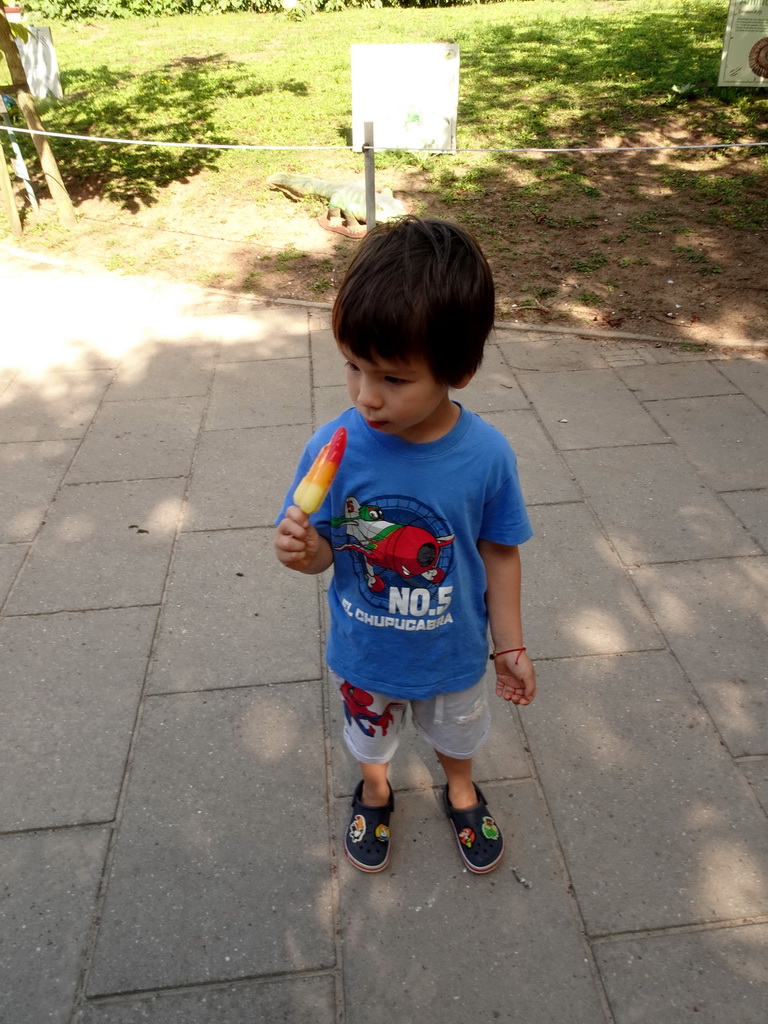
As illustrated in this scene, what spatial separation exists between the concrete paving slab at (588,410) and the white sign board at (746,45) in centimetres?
445

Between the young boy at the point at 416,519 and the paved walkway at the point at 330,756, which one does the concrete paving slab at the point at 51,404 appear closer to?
the paved walkway at the point at 330,756

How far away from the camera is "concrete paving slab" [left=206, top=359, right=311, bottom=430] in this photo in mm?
4387

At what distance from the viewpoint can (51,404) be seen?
15.2 ft

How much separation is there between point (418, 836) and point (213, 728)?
75 centimetres

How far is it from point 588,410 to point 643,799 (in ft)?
8.22

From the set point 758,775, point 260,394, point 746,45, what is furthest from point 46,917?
point 746,45

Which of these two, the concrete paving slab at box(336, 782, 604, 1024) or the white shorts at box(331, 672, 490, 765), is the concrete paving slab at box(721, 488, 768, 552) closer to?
the concrete paving slab at box(336, 782, 604, 1024)

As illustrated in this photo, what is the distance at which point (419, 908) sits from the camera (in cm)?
210

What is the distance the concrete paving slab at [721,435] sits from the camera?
379 cm

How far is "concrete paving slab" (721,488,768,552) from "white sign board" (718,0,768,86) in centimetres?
555

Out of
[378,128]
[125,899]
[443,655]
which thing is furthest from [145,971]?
[378,128]

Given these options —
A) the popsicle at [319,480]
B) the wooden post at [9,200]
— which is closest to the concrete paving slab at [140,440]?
the popsicle at [319,480]

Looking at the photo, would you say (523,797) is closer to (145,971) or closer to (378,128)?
(145,971)

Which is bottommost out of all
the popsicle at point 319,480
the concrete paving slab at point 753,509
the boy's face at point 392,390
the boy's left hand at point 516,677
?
the concrete paving slab at point 753,509
